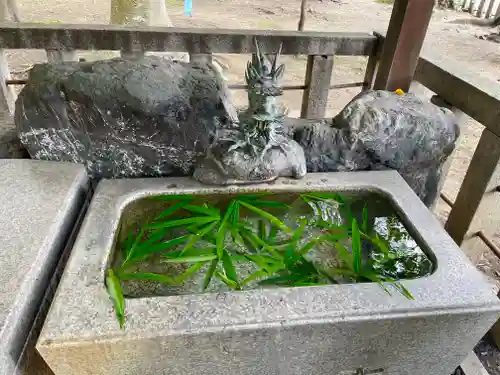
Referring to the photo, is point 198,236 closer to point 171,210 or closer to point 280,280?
point 171,210

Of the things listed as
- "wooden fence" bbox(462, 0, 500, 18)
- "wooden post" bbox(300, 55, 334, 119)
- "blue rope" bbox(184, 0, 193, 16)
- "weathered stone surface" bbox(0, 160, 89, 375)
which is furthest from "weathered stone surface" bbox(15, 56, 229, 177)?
"wooden fence" bbox(462, 0, 500, 18)

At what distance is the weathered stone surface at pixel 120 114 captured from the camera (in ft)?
6.57

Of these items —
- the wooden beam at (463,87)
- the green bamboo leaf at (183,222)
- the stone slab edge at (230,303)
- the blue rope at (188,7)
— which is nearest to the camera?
the stone slab edge at (230,303)

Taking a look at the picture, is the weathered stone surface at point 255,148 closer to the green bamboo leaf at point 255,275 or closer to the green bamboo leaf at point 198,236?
the green bamboo leaf at point 198,236

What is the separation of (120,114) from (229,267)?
0.93 meters

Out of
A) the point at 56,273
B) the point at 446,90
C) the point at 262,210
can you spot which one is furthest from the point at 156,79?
the point at 446,90

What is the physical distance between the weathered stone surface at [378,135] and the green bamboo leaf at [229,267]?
30.5 inches

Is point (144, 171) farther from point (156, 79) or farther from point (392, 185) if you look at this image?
point (392, 185)

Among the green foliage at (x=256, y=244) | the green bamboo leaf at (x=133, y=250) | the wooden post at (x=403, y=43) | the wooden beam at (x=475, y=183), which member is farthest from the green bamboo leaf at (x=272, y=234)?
the wooden post at (x=403, y=43)

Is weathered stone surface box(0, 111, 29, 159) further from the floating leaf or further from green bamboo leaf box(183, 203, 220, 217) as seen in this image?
the floating leaf

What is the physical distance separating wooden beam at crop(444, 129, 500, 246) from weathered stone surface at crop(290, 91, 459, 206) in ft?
0.55

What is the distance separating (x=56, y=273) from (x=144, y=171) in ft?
2.28

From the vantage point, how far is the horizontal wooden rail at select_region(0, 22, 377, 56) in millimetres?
2613

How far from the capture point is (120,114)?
2.02m
